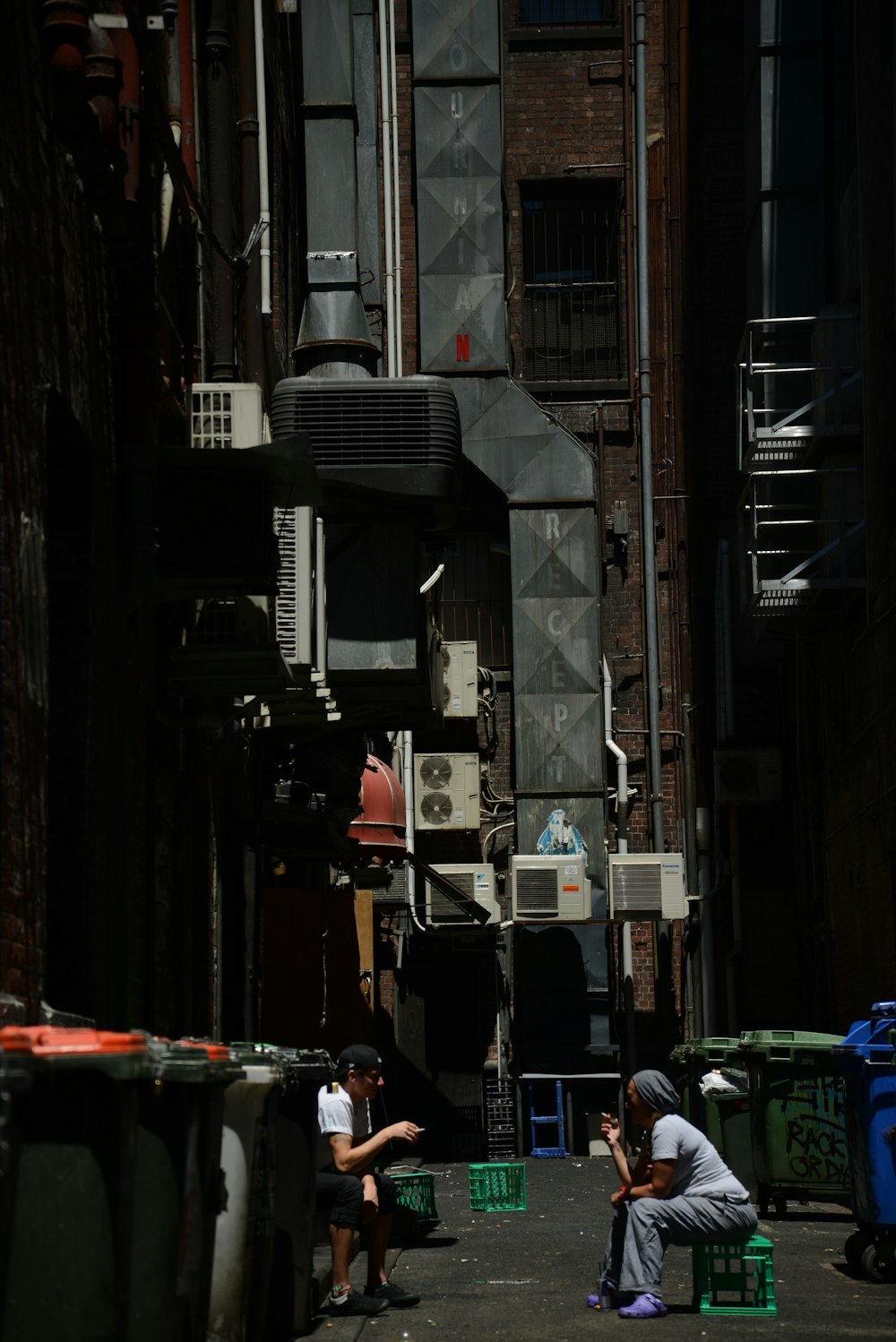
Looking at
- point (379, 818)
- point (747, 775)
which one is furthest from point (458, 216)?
point (379, 818)

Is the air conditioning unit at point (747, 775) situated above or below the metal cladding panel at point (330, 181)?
below

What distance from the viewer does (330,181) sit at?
14.2 m

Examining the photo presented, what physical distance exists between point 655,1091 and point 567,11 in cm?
2249

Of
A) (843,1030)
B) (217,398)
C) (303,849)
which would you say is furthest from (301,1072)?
(843,1030)

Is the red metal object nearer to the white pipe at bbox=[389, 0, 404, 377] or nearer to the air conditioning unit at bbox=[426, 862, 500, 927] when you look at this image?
the air conditioning unit at bbox=[426, 862, 500, 927]

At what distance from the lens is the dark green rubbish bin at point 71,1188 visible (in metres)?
4.59

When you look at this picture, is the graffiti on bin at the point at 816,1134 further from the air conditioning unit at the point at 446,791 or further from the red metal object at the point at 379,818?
the air conditioning unit at the point at 446,791

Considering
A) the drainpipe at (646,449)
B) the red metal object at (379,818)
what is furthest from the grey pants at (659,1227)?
the drainpipe at (646,449)

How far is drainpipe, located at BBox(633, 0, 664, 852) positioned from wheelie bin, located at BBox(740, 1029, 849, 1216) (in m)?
12.1

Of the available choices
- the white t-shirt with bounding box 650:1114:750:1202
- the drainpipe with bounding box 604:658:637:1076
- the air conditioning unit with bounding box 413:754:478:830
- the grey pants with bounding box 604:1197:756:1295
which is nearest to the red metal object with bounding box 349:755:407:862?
the air conditioning unit with bounding box 413:754:478:830

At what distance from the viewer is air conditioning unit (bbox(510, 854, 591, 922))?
23859 mm

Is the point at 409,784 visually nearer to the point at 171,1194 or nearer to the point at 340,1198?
the point at 340,1198

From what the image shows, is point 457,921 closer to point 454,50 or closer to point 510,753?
point 510,753

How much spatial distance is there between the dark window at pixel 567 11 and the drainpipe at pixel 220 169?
14705 mm
